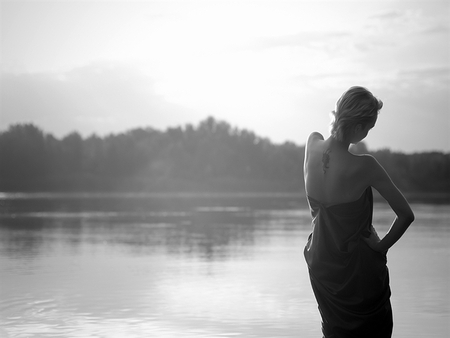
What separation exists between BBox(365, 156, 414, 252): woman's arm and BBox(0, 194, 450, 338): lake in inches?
140

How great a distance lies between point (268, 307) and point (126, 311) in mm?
1645

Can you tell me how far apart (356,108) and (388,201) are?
1.53 ft

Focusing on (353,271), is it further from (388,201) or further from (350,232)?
(388,201)

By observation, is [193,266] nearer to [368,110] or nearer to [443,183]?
[368,110]

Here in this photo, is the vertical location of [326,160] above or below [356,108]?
below

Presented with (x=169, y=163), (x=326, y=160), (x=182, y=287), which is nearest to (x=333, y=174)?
(x=326, y=160)

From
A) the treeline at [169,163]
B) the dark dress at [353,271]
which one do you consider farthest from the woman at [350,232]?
the treeline at [169,163]

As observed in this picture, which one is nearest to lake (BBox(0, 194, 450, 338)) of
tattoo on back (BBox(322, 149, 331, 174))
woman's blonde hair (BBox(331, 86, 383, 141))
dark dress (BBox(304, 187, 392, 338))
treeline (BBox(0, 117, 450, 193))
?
dark dress (BBox(304, 187, 392, 338))

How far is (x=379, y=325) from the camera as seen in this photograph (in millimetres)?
3219

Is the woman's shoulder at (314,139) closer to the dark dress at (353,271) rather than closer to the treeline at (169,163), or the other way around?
the dark dress at (353,271)

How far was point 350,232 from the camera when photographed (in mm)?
3209

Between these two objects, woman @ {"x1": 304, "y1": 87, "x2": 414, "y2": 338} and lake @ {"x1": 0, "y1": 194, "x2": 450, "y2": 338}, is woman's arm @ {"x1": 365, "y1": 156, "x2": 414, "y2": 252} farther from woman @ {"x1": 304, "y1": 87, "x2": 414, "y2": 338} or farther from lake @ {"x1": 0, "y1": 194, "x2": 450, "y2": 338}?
lake @ {"x1": 0, "y1": 194, "x2": 450, "y2": 338}

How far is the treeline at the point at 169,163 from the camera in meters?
105

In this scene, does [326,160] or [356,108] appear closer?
[356,108]
